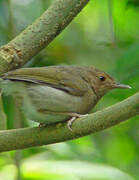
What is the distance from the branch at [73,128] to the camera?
288cm

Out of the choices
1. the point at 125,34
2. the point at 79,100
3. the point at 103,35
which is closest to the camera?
the point at 79,100

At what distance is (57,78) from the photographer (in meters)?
4.42

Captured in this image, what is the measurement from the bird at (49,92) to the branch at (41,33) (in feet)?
0.71

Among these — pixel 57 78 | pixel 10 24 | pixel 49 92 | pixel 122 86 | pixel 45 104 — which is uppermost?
pixel 10 24

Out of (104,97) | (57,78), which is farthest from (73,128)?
(104,97)

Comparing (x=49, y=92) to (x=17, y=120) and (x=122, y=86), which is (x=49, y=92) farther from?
(x=122, y=86)

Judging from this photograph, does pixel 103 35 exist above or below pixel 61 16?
above

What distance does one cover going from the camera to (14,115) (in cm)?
448

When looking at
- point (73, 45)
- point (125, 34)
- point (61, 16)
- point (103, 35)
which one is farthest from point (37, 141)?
point (103, 35)

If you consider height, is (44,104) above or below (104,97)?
below

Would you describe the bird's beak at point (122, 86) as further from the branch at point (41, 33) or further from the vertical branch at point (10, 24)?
the vertical branch at point (10, 24)

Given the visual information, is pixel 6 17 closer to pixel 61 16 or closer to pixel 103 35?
pixel 61 16

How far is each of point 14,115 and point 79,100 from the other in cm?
72

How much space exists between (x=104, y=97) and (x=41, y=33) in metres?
1.79
